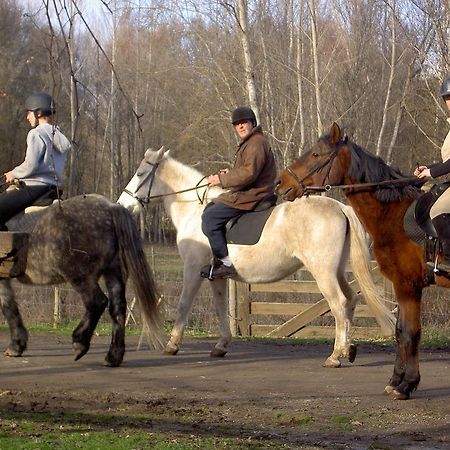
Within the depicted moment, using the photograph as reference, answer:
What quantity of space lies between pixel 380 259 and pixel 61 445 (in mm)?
3675

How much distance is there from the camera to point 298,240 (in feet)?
36.1

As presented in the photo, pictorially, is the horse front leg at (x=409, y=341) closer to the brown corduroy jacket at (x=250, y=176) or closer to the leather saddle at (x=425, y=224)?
the leather saddle at (x=425, y=224)

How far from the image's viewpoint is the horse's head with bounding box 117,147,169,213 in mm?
12500

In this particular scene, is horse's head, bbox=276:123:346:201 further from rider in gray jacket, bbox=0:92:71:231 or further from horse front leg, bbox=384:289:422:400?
rider in gray jacket, bbox=0:92:71:231

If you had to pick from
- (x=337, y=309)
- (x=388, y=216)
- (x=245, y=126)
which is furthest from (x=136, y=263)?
(x=388, y=216)

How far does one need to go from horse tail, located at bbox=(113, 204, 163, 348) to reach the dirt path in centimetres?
67

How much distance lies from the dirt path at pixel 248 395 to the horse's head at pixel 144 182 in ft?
6.32

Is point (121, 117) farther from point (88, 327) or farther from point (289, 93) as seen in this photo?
point (88, 327)

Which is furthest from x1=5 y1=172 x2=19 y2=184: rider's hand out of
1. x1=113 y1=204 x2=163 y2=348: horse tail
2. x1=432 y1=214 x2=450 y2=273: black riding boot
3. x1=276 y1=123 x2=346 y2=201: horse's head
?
x1=432 y1=214 x2=450 y2=273: black riding boot

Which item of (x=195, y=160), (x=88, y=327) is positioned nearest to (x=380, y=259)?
(x=88, y=327)

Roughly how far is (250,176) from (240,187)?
0.24 metres

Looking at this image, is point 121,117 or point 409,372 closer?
point 409,372

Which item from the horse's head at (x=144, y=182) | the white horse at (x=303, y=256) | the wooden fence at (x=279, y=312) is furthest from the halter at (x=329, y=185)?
the wooden fence at (x=279, y=312)

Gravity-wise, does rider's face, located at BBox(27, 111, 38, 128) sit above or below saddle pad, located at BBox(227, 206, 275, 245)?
above
